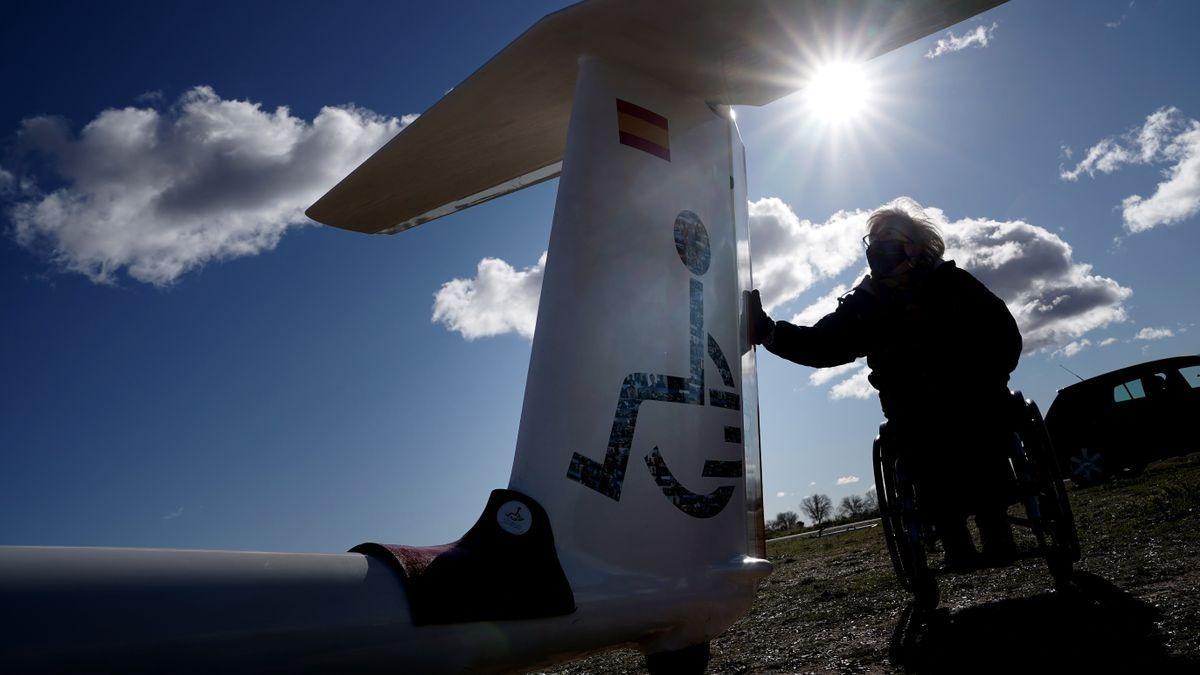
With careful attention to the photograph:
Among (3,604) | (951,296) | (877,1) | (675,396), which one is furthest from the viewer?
(951,296)

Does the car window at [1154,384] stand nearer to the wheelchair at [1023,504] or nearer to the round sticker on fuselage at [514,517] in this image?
the wheelchair at [1023,504]

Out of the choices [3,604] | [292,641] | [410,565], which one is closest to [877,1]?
[410,565]

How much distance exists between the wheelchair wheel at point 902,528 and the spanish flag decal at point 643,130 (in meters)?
1.34

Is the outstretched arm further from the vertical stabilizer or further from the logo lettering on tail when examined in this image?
the logo lettering on tail

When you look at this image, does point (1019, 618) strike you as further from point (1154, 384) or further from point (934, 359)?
point (1154, 384)

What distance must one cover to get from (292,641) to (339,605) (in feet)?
0.29

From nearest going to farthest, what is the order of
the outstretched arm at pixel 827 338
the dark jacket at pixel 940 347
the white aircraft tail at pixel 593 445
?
the white aircraft tail at pixel 593 445 → the dark jacket at pixel 940 347 → the outstretched arm at pixel 827 338

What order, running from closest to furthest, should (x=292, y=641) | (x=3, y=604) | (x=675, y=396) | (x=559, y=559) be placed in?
(x=3, y=604) → (x=292, y=641) → (x=559, y=559) → (x=675, y=396)

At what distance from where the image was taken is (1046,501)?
7.67 ft

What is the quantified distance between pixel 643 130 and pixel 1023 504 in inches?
69.9

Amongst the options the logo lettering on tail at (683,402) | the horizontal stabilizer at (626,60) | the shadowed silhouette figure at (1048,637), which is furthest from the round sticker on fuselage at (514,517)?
the horizontal stabilizer at (626,60)

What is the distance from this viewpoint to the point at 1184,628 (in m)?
1.64

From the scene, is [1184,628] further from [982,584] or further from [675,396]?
[675,396]

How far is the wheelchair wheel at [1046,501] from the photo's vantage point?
2283mm
